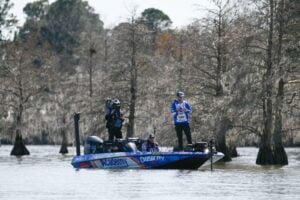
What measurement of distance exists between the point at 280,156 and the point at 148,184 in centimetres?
1837

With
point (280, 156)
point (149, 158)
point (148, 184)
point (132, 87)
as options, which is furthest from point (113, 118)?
point (132, 87)

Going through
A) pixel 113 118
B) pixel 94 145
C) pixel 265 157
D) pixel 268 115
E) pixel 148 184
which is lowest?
pixel 148 184

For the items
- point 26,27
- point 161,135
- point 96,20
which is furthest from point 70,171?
point 96,20

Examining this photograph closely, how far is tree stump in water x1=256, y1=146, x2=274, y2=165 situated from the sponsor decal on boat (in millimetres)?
11483

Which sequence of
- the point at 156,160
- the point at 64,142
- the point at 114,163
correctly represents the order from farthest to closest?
1. the point at 64,142
2. the point at 114,163
3. the point at 156,160

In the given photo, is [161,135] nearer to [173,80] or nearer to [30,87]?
[173,80]

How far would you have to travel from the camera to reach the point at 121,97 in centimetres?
6619

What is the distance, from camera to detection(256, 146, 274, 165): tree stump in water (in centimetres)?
4828

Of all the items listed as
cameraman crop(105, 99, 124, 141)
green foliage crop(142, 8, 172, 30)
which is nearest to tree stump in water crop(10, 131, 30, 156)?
cameraman crop(105, 99, 124, 141)

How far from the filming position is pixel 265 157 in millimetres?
48625

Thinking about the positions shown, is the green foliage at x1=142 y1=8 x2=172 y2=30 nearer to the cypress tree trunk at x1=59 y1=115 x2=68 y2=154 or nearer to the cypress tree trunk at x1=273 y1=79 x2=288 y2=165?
the cypress tree trunk at x1=59 y1=115 x2=68 y2=154

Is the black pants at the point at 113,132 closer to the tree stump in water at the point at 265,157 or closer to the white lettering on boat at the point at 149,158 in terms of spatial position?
the white lettering on boat at the point at 149,158

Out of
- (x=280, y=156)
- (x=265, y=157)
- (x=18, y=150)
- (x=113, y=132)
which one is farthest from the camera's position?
(x=18, y=150)

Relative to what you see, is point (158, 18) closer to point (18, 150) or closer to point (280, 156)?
point (18, 150)
